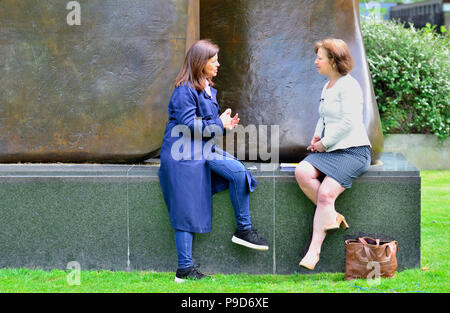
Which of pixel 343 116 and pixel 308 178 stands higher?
pixel 343 116

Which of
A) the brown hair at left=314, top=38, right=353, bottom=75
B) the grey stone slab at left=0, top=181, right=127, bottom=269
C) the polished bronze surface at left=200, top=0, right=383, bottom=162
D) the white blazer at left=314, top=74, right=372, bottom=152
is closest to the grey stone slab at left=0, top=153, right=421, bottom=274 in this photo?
the grey stone slab at left=0, top=181, right=127, bottom=269

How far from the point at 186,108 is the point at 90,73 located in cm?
111

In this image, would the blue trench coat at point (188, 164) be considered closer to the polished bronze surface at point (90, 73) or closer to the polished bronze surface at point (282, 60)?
the polished bronze surface at point (90, 73)

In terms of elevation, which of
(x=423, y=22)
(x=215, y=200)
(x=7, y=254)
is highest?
(x=423, y=22)

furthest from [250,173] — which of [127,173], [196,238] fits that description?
[127,173]

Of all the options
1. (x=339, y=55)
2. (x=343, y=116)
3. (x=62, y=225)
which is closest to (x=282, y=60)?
(x=339, y=55)

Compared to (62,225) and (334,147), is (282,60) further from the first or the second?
(62,225)

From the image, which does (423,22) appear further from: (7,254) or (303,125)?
(7,254)

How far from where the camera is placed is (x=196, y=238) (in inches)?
185

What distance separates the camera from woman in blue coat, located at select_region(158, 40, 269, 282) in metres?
4.33

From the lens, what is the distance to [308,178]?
14.6 ft

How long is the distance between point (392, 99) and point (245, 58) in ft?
20.0

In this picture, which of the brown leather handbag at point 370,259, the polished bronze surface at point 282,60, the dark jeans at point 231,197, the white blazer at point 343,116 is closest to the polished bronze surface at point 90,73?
the polished bronze surface at point 282,60

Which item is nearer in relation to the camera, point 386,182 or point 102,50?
point 386,182
